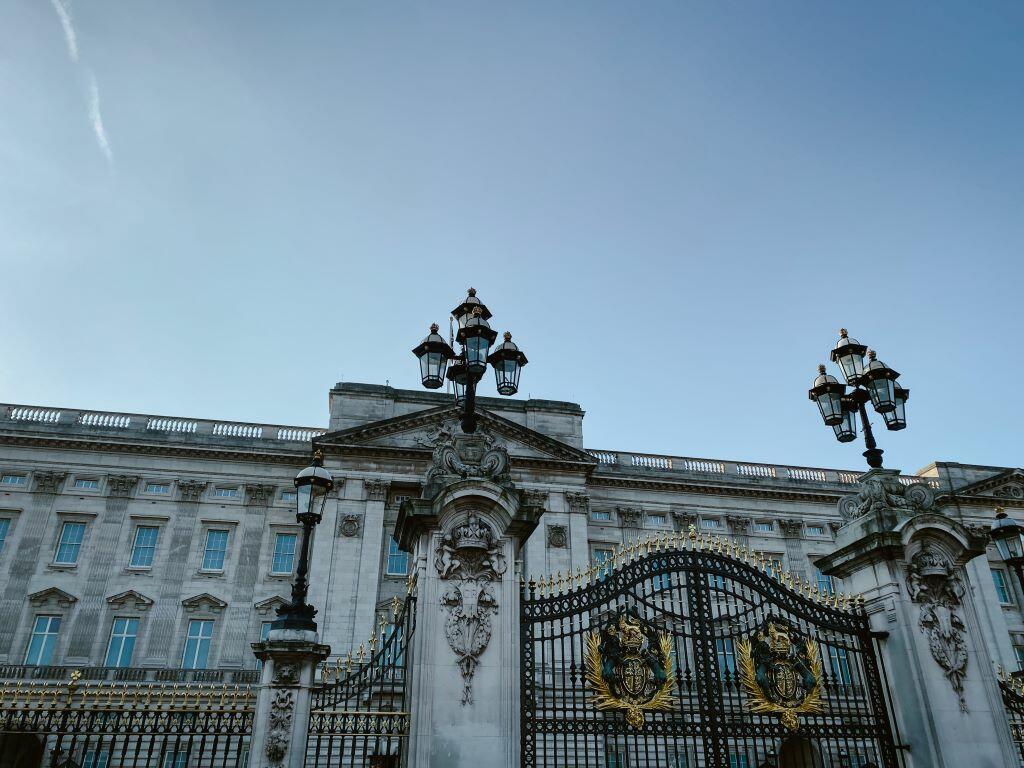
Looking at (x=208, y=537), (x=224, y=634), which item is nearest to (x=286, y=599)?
(x=224, y=634)

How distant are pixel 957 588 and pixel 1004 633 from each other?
3597 cm

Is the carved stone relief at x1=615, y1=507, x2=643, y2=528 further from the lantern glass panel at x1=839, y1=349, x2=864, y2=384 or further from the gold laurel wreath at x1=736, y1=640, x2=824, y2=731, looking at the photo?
the gold laurel wreath at x1=736, y1=640, x2=824, y2=731

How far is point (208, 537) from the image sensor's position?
1567 inches

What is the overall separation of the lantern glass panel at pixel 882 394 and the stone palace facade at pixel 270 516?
906 inches

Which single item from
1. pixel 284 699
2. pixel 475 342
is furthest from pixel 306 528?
pixel 475 342

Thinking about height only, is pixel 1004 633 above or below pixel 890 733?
above

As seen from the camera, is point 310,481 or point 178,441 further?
point 178,441

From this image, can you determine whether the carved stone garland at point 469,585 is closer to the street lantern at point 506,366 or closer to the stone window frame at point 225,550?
the street lantern at point 506,366

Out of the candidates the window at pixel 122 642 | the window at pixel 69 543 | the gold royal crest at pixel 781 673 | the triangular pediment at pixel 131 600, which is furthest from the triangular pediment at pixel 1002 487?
the window at pixel 69 543

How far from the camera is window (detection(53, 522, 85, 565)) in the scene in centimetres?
3788

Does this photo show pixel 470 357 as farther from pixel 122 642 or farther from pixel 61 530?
pixel 61 530

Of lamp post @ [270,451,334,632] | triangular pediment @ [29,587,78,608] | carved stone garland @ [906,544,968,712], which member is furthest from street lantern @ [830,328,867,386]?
triangular pediment @ [29,587,78,608]

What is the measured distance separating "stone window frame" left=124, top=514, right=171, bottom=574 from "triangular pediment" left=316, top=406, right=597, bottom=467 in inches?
351

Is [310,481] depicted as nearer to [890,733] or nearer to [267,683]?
[267,683]
